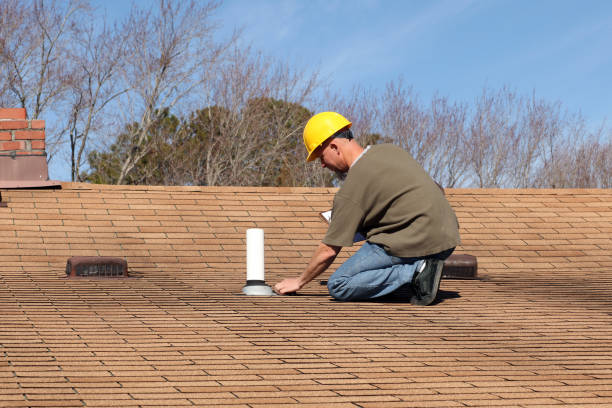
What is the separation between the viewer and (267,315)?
4441 millimetres

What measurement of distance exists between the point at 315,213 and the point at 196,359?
547 cm

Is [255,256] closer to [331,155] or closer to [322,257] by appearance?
[322,257]

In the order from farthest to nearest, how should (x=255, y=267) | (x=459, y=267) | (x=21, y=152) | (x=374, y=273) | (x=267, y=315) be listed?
(x=21, y=152) → (x=459, y=267) → (x=255, y=267) → (x=374, y=273) → (x=267, y=315)

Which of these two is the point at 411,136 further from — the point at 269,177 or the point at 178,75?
the point at 178,75

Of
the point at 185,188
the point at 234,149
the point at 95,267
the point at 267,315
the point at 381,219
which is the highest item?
the point at 234,149

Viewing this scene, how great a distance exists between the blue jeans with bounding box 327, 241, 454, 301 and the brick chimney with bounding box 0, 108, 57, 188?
4.92 metres

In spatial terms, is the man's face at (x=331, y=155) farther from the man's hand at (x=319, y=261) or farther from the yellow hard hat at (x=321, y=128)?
the man's hand at (x=319, y=261)

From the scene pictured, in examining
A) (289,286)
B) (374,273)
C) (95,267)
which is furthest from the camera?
(95,267)

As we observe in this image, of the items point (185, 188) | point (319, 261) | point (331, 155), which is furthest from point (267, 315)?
point (185, 188)

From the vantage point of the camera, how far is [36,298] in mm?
4949

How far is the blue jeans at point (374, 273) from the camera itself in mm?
4973

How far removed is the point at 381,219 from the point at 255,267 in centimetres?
106

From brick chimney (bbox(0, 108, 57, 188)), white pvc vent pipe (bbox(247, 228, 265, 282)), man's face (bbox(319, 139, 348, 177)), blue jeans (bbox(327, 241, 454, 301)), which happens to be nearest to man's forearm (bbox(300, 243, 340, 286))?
blue jeans (bbox(327, 241, 454, 301))

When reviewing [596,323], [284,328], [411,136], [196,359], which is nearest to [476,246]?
[596,323]
